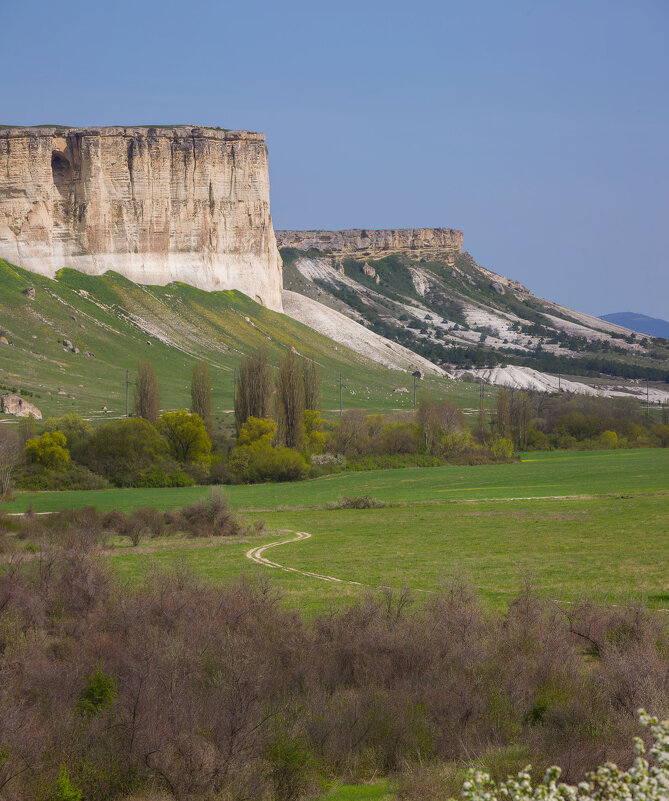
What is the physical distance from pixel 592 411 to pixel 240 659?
68.9 m

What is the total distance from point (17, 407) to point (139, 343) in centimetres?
3031

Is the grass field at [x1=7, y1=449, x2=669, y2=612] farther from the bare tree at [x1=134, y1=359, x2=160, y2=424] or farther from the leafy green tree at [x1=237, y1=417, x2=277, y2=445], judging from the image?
the bare tree at [x1=134, y1=359, x2=160, y2=424]

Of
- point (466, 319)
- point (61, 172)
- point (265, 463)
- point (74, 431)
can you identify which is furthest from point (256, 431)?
point (466, 319)

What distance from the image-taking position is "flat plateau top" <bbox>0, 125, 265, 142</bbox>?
99875 mm

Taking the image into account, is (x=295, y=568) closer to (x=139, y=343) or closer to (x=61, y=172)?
(x=139, y=343)

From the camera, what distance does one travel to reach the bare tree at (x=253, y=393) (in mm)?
56487

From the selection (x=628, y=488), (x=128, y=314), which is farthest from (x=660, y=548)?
(x=128, y=314)

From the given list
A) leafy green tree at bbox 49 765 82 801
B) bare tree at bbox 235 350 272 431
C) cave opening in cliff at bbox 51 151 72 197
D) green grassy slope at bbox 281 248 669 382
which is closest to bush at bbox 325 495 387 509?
bare tree at bbox 235 350 272 431

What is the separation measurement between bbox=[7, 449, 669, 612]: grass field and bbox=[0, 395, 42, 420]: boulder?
18939 mm

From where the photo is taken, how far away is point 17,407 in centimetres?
6406

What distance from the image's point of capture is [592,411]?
77438 millimetres

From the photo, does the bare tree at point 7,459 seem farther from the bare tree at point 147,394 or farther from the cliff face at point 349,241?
the cliff face at point 349,241

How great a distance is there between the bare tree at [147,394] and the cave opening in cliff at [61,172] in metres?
52.0

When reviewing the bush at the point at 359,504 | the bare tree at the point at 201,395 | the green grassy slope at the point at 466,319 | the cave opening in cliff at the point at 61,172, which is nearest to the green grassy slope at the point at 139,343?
the cave opening in cliff at the point at 61,172
